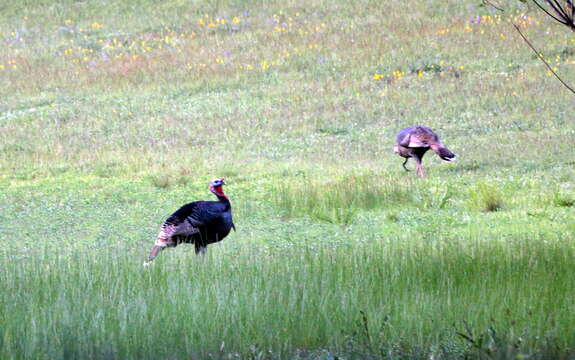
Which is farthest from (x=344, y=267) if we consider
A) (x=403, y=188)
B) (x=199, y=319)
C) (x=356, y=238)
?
(x=403, y=188)

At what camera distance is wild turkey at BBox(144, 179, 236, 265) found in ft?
28.7

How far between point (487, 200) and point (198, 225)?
5.30m

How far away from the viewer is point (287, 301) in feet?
20.1

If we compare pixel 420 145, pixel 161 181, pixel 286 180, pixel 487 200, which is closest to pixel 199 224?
pixel 487 200

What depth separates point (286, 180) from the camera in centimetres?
1570

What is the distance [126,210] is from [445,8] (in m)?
22.3

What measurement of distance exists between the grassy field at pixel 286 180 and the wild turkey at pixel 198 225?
28cm

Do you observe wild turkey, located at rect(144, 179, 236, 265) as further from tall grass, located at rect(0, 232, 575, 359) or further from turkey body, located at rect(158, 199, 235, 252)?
tall grass, located at rect(0, 232, 575, 359)

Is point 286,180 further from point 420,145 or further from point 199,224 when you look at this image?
point 199,224

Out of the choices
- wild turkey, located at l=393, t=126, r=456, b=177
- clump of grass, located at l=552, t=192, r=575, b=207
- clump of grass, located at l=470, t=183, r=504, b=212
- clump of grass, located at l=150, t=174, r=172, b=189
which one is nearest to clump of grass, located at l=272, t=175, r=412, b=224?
clump of grass, located at l=470, t=183, r=504, b=212

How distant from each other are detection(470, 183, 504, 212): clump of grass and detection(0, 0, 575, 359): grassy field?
0.09ft

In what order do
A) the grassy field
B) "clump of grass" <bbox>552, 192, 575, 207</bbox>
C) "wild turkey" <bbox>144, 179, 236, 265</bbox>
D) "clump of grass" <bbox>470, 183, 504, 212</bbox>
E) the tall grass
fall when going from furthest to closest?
"clump of grass" <bbox>470, 183, 504, 212</bbox> < "clump of grass" <bbox>552, 192, 575, 207</bbox> < "wild turkey" <bbox>144, 179, 236, 265</bbox> < the grassy field < the tall grass

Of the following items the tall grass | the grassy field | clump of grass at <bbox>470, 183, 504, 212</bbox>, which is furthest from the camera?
clump of grass at <bbox>470, 183, 504, 212</bbox>

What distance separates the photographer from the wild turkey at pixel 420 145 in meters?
15.1
